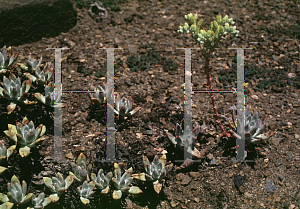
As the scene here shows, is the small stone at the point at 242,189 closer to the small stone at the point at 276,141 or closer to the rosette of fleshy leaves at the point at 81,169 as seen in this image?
the small stone at the point at 276,141

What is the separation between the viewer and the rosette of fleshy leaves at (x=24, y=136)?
107 inches

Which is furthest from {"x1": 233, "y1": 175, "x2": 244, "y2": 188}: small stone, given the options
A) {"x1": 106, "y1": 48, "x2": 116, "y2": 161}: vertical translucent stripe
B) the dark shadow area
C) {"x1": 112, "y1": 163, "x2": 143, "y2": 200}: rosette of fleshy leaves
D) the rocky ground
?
the dark shadow area

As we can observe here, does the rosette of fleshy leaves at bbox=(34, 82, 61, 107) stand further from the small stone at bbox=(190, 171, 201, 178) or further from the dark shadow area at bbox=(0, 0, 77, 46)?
the small stone at bbox=(190, 171, 201, 178)

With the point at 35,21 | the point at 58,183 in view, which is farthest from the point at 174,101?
the point at 35,21

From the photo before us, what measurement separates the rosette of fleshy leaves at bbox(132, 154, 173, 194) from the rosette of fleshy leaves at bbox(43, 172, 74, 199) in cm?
59

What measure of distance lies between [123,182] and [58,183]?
60 centimetres

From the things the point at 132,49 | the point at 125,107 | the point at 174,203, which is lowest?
the point at 174,203

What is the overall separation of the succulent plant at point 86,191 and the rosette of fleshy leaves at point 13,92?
109 centimetres

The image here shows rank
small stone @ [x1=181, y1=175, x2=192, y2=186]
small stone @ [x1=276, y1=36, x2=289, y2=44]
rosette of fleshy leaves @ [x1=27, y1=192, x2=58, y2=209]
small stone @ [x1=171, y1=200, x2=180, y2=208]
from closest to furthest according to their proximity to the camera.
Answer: rosette of fleshy leaves @ [x1=27, y1=192, x2=58, y2=209]
small stone @ [x1=171, y1=200, x2=180, y2=208]
small stone @ [x1=181, y1=175, x2=192, y2=186]
small stone @ [x1=276, y1=36, x2=289, y2=44]

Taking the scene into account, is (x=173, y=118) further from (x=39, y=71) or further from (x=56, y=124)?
(x=39, y=71)

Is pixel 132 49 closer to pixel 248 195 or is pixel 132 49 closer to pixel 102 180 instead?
pixel 102 180

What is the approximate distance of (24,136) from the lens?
2779 millimetres

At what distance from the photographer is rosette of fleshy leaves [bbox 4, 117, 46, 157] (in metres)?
2.71

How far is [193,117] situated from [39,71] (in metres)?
1.87
